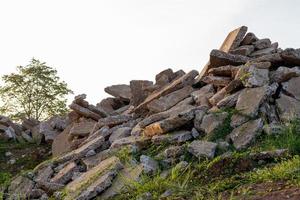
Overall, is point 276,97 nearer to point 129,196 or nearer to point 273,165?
point 273,165

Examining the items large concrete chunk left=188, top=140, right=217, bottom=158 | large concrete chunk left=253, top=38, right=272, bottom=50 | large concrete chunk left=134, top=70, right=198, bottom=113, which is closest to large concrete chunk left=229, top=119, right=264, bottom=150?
large concrete chunk left=188, top=140, right=217, bottom=158

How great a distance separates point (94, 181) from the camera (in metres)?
9.04

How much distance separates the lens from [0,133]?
1636 centimetres

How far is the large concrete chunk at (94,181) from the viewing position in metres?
8.53

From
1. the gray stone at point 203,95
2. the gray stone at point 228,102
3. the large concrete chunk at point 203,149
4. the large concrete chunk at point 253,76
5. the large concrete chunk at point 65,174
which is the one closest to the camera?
the large concrete chunk at point 203,149

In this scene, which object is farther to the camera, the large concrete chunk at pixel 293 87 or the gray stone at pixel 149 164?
the large concrete chunk at pixel 293 87

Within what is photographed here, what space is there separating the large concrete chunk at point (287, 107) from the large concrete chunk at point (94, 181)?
357 cm

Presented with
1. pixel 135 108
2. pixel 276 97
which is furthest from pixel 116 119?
pixel 276 97

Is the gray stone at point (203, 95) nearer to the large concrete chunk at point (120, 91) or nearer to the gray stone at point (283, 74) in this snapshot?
the gray stone at point (283, 74)

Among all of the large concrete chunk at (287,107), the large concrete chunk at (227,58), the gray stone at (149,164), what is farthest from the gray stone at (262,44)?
the gray stone at (149,164)

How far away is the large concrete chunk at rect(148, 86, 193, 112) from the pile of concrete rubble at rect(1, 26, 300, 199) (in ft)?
0.08

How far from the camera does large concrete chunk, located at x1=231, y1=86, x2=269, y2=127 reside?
32.6 ft

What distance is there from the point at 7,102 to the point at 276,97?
20625 millimetres

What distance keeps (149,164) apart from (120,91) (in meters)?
7.37
